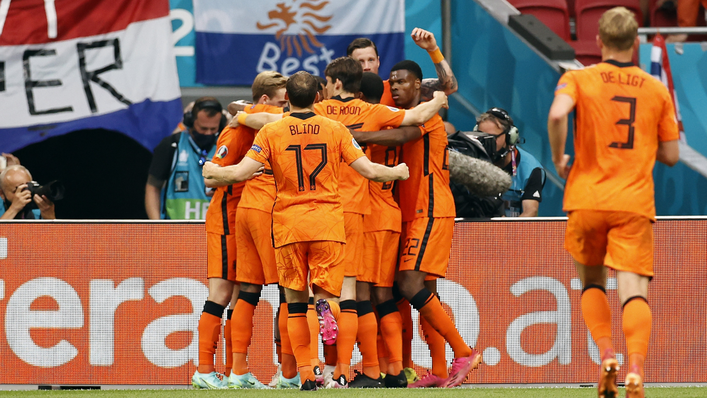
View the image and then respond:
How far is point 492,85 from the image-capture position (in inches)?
403

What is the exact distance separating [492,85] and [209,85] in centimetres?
315

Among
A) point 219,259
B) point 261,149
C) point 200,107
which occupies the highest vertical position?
point 200,107

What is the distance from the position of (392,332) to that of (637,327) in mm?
2169

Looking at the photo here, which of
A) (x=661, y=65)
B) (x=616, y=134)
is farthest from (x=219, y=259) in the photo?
(x=661, y=65)

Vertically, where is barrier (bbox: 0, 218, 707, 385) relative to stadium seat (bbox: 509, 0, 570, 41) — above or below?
below

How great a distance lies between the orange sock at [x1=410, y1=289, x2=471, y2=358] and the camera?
20.8 feet

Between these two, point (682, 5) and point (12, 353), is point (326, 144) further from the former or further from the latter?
point (682, 5)

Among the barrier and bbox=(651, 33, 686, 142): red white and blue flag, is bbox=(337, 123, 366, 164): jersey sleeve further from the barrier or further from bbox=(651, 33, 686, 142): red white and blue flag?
bbox=(651, 33, 686, 142): red white and blue flag

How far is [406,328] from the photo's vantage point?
687 cm

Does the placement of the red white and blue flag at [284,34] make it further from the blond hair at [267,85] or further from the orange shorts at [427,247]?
the orange shorts at [427,247]

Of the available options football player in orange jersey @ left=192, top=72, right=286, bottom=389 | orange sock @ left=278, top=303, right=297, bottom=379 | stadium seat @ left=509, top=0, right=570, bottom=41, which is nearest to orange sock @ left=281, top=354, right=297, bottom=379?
orange sock @ left=278, top=303, right=297, bottom=379

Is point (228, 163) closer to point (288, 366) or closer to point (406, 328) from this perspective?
point (288, 366)

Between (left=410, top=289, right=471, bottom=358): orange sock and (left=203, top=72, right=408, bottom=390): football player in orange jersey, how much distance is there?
77cm

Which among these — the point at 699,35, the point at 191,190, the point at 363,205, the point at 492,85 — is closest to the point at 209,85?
the point at 191,190
